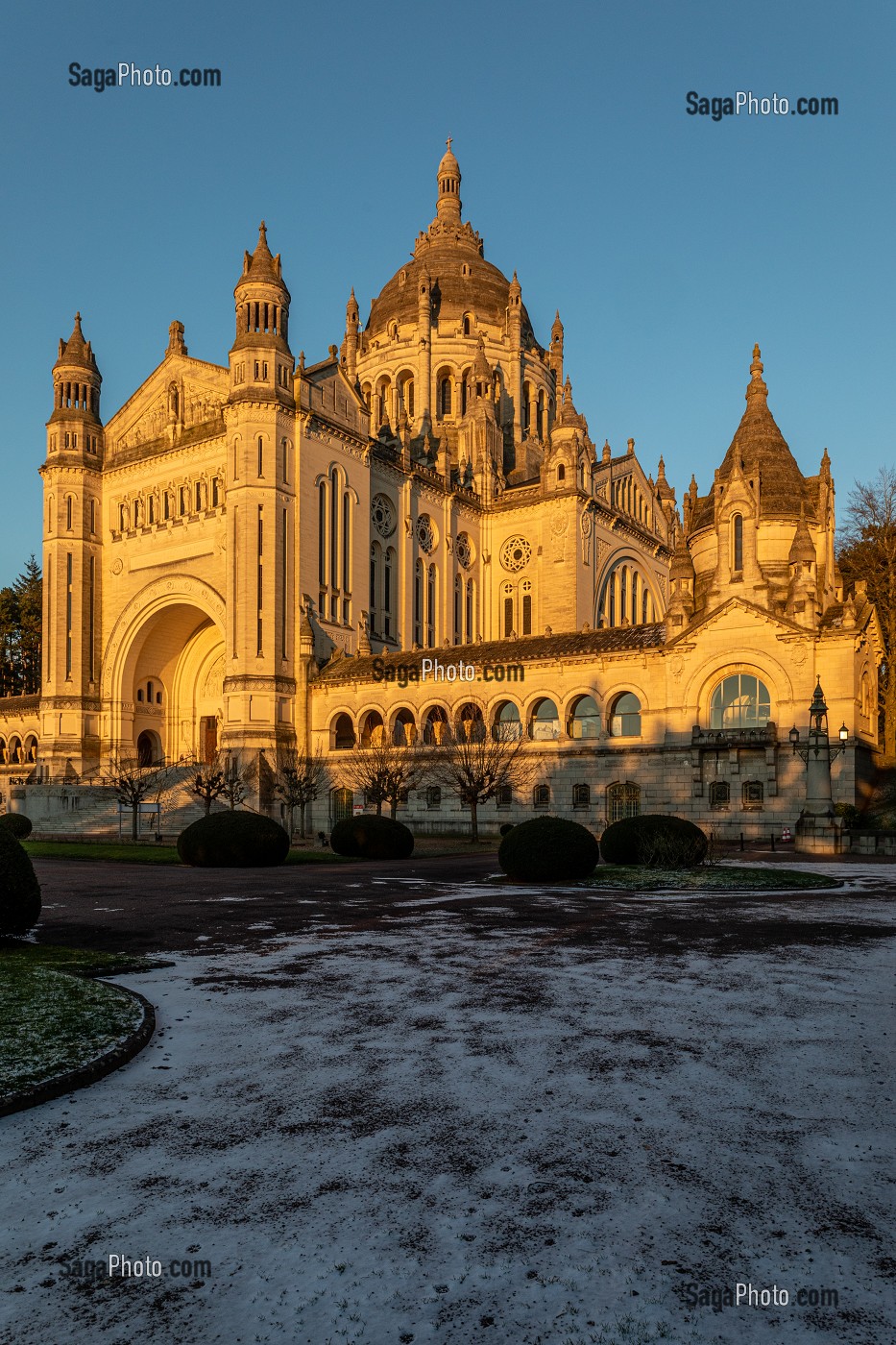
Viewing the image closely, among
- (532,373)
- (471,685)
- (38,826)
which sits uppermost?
(532,373)

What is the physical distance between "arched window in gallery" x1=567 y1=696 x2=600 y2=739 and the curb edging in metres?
38.6

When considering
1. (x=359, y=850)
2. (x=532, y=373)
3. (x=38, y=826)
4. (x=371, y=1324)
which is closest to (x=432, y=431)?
(x=532, y=373)

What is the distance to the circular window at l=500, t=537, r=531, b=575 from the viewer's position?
74438 mm

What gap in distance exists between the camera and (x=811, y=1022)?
9.48 meters

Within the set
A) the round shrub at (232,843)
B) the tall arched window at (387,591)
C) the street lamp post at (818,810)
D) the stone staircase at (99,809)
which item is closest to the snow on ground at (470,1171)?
the round shrub at (232,843)

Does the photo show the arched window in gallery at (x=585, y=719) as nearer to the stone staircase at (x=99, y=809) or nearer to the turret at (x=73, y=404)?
the stone staircase at (x=99, y=809)

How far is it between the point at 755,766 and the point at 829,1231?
3711 centimetres

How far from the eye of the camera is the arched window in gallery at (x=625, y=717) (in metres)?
45.5

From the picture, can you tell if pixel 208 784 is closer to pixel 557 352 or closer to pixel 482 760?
pixel 482 760

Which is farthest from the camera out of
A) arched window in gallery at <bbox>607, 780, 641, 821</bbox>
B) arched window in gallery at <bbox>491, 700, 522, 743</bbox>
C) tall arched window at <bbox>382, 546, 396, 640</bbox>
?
tall arched window at <bbox>382, 546, 396, 640</bbox>

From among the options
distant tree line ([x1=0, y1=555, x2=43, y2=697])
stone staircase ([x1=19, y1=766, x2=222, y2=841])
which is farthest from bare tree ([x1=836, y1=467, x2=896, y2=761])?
distant tree line ([x1=0, y1=555, x2=43, y2=697])

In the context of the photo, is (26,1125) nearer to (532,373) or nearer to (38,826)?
(38,826)
